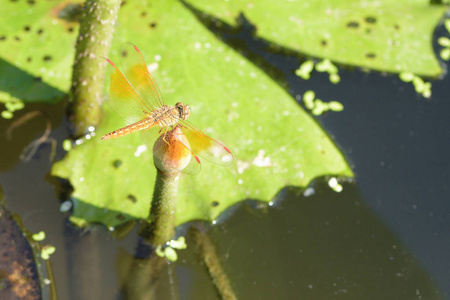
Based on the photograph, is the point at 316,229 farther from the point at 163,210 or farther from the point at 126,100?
the point at 126,100

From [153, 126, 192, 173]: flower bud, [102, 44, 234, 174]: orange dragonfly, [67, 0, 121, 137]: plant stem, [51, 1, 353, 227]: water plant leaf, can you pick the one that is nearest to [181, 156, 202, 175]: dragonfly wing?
[102, 44, 234, 174]: orange dragonfly

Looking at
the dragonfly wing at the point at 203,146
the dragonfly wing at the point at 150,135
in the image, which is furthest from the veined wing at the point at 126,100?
the dragonfly wing at the point at 203,146

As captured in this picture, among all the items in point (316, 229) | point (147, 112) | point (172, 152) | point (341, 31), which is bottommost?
point (316, 229)

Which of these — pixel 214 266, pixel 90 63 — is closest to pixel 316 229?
pixel 214 266

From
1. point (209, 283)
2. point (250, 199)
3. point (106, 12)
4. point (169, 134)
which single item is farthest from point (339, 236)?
point (106, 12)

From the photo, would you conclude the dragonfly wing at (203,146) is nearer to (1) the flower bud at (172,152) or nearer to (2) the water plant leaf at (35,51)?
(1) the flower bud at (172,152)

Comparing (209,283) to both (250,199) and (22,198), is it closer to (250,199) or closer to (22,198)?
(250,199)
